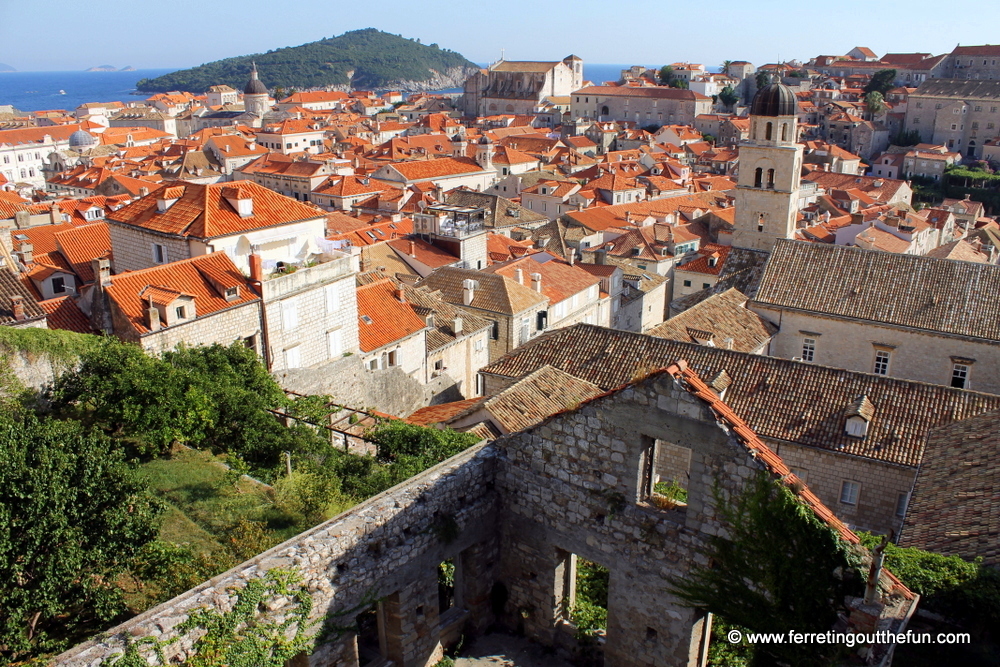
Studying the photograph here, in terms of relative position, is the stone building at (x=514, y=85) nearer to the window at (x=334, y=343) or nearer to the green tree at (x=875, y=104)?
the green tree at (x=875, y=104)

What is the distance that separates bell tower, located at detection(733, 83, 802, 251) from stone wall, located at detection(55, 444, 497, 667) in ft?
96.7

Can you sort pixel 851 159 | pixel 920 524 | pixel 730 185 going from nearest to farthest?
pixel 920 524 < pixel 730 185 < pixel 851 159

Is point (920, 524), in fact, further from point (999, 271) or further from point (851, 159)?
point (851, 159)

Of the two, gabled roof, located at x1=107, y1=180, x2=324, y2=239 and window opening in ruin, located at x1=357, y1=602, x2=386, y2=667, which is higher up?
gabled roof, located at x1=107, y1=180, x2=324, y2=239

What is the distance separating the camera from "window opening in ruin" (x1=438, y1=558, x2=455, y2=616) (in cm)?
1300

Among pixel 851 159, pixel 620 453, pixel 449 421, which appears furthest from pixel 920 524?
pixel 851 159

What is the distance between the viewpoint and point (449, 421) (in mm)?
20328

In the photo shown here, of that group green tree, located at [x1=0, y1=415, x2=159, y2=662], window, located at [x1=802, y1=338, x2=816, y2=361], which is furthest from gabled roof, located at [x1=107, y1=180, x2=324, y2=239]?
window, located at [x1=802, y1=338, x2=816, y2=361]

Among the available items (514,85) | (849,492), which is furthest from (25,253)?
(514,85)

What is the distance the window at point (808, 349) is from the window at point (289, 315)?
1793 cm

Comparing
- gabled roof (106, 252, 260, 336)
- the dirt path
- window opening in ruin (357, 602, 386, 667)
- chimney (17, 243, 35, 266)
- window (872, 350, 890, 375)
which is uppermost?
gabled roof (106, 252, 260, 336)

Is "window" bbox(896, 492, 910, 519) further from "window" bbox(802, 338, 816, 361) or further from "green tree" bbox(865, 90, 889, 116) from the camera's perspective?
"green tree" bbox(865, 90, 889, 116)

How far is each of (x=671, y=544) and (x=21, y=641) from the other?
7.81 meters

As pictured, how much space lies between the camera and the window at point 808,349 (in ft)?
95.8
